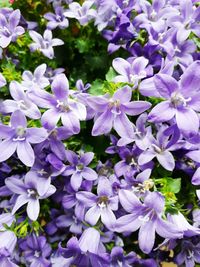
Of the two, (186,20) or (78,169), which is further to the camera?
(186,20)

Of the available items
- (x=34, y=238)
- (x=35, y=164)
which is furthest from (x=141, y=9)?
(x=34, y=238)

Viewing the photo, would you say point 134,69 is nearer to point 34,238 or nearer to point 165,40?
point 165,40

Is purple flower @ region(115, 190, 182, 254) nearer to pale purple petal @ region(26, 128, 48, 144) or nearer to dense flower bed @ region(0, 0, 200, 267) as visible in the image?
dense flower bed @ region(0, 0, 200, 267)

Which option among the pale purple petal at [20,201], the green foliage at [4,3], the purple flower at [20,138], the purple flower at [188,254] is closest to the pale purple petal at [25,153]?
the purple flower at [20,138]

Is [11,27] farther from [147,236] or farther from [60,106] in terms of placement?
[147,236]

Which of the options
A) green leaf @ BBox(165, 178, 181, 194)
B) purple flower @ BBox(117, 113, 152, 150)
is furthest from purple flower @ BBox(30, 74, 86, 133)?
green leaf @ BBox(165, 178, 181, 194)

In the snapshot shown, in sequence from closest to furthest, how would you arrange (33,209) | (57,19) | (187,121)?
1. (187,121)
2. (33,209)
3. (57,19)

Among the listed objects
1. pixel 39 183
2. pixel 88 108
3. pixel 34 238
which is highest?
pixel 88 108

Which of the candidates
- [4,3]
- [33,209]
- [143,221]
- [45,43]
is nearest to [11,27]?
[45,43]
